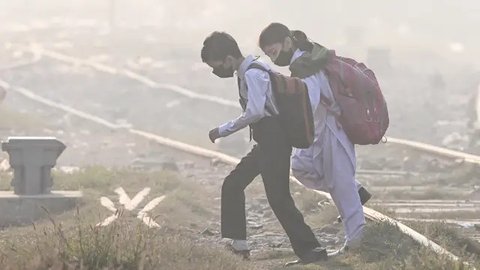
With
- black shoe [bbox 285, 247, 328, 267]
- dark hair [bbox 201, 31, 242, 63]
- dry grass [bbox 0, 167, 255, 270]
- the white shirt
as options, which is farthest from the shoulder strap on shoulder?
black shoe [bbox 285, 247, 328, 267]

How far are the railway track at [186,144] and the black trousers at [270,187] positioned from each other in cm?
82

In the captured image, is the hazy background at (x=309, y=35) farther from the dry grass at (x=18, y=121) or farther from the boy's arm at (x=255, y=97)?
the boy's arm at (x=255, y=97)

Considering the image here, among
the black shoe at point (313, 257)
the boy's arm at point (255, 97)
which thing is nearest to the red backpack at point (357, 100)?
the boy's arm at point (255, 97)

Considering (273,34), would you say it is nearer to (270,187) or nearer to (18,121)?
(270,187)

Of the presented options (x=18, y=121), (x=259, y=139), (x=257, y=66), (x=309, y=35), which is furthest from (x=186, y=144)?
(x=309, y=35)

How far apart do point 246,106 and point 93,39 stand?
41.5m

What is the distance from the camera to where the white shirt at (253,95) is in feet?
21.1

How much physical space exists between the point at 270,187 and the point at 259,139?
0.32 m

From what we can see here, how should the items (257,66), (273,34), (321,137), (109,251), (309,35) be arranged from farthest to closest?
1. (309,35)
2. (321,137)
3. (273,34)
4. (257,66)
5. (109,251)

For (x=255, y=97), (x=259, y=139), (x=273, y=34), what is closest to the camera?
(x=255, y=97)

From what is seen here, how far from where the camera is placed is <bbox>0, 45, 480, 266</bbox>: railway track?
8297 mm

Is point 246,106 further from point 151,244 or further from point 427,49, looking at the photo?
point 427,49

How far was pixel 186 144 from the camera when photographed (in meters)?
19.0

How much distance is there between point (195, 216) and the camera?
1025 cm
